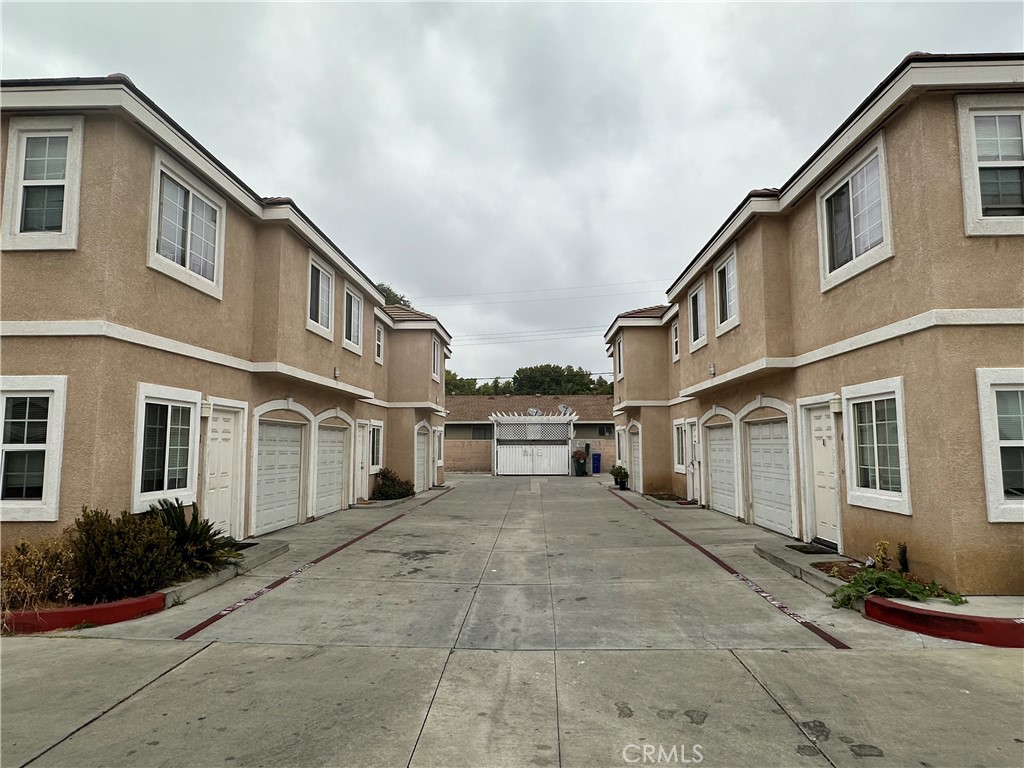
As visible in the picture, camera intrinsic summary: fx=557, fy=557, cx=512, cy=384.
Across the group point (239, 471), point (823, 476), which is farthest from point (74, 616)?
point (823, 476)

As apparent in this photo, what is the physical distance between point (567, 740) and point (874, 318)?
22.8 ft

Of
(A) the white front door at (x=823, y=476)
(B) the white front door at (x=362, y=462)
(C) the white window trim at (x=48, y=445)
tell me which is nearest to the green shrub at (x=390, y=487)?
(B) the white front door at (x=362, y=462)

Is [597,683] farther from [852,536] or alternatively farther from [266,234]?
[266,234]

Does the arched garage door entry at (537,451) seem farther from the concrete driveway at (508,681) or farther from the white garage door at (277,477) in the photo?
the concrete driveway at (508,681)

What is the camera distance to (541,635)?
18.6 feet

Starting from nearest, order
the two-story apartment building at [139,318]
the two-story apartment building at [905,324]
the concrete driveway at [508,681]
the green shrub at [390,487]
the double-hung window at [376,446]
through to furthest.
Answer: the concrete driveway at [508,681] < the two-story apartment building at [905,324] < the two-story apartment building at [139,318] < the green shrub at [390,487] < the double-hung window at [376,446]

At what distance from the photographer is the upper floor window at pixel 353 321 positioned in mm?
14828

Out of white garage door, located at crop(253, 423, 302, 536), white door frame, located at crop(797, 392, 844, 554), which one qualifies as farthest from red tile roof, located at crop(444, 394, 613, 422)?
white door frame, located at crop(797, 392, 844, 554)

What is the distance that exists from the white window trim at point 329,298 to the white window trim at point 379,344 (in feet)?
15.3

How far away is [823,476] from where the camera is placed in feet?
30.5

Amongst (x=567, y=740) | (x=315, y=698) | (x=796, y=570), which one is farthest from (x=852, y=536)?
(x=315, y=698)

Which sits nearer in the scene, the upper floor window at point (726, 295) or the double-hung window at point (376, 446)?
the upper floor window at point (726, 295)

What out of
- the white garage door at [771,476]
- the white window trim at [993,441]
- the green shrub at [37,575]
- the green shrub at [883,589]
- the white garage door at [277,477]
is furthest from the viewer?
the white garage door at [277,477]

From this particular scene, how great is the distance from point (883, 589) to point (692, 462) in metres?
10.5
